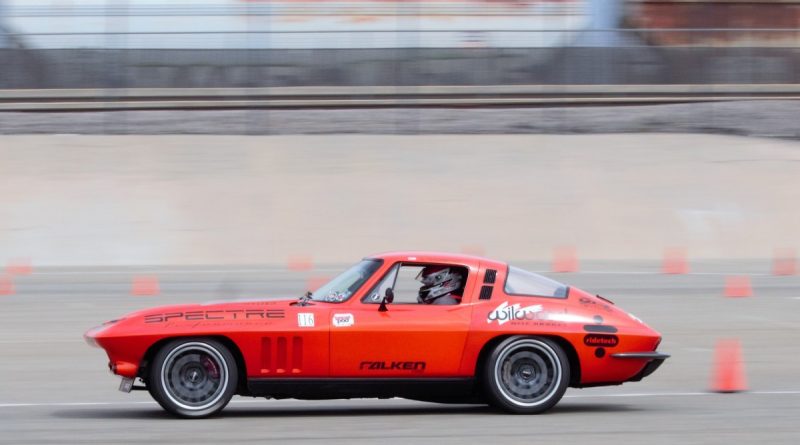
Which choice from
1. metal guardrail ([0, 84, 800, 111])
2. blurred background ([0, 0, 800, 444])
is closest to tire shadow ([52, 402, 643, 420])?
blurred background ([0, 0, 800, 444])

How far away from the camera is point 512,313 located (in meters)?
8.15

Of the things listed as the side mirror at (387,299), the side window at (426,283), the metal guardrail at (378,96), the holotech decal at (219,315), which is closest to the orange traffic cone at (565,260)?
the metal guardrail at (378,96)

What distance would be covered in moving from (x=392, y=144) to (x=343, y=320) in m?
21.1

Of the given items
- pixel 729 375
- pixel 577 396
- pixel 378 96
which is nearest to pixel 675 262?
pixel 378 96

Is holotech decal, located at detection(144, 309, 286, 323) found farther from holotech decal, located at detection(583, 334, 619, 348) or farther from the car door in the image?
holotech decal, located at detection(583, 334, 619, 348)

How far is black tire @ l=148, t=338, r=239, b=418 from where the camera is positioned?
7785mm

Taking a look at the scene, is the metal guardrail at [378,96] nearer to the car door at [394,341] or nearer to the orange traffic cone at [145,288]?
the orange traffic cone at [145,288]

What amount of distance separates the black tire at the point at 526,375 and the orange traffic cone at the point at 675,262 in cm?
1374

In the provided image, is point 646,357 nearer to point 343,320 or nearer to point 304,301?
point 343,320

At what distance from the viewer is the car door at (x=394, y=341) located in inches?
311

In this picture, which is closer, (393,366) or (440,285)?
(393,366)

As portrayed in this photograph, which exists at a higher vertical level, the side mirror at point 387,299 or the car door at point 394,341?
the side mirror at point 387,299

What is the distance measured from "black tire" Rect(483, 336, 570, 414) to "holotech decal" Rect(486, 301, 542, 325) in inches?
5.6

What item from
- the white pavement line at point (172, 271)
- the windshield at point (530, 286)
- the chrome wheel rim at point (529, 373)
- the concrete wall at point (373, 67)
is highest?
the concrete wall at point (373, 67)
